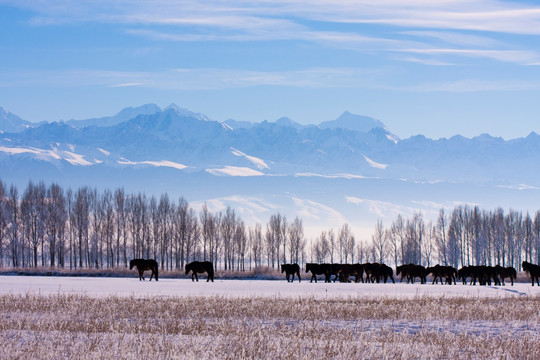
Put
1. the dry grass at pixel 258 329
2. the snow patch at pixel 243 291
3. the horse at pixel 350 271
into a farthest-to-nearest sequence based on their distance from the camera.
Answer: the horse at pixel 350 271 < the snow patch at pixel 243 291 < the dry grass at pixel 258 329

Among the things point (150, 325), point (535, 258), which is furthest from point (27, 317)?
point (535, 258)

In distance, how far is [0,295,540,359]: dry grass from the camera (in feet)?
49.7

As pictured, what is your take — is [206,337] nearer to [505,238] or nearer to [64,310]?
[64,310]

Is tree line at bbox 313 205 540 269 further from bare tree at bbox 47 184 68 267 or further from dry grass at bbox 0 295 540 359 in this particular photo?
dry grass at bbox 0 295 540 359

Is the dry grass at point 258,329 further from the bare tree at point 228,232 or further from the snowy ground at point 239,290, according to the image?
the bare tree at point 228,232

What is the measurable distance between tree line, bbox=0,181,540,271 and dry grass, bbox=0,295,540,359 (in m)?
69.6

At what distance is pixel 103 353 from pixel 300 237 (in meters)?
109

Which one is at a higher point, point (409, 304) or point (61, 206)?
point (61, 206)

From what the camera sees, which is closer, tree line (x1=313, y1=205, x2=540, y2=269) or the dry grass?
the dry grass

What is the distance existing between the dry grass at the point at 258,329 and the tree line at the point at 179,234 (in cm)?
6965

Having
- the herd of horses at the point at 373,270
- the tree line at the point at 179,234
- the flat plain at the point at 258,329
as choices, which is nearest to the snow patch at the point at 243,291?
the flat plain at the point at 258,329

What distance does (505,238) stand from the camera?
11288cm

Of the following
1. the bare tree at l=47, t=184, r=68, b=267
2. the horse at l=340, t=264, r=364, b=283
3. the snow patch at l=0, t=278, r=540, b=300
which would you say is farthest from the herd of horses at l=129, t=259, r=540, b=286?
the bare tree at l=47, t=184, r=68, b=267

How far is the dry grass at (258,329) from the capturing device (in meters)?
15.2
